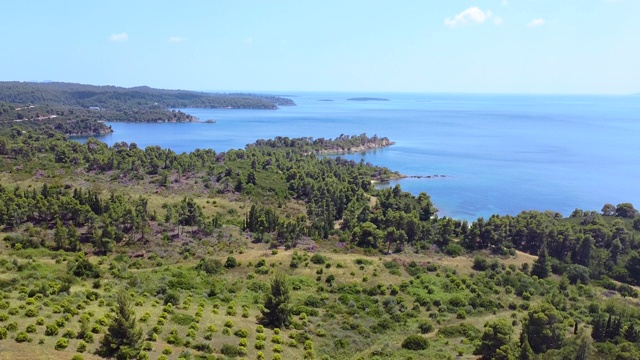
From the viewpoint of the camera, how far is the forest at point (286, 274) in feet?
124

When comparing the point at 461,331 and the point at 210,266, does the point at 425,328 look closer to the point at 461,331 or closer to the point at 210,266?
the point at 461,331

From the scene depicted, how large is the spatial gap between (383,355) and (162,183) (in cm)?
8157

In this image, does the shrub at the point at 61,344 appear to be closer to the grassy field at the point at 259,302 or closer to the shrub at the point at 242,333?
the grassy field at the point at 259,302

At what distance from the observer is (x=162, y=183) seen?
347 ft

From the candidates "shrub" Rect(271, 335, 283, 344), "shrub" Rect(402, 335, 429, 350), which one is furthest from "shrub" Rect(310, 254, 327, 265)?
"shrub" Rect(271, 335, 283, 344)

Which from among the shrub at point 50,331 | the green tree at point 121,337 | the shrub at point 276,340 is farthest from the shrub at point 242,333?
the shrub at point 50,331

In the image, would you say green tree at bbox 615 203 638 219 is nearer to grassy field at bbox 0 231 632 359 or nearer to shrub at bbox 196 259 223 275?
grassy field at bbox 0 231 632 359

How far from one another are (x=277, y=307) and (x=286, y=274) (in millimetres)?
16884

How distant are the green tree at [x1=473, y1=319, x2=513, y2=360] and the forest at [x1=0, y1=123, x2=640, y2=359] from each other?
0.14 meters

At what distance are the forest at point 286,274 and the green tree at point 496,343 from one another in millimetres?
139

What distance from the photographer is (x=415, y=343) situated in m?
41.5

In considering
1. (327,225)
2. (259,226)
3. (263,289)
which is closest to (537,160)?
(327,225)

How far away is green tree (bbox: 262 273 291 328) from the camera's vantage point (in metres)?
43.2

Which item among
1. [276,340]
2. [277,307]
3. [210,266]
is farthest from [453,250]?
[276,340]
